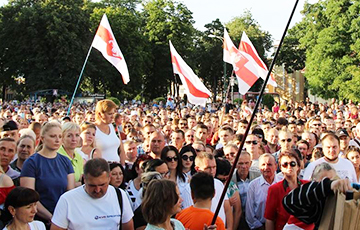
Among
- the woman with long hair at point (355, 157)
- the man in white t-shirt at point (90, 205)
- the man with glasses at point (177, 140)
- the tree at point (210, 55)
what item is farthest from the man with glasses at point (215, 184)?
the tree at point (210, 55)

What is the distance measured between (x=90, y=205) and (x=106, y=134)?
9.78ft

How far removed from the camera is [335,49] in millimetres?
43500

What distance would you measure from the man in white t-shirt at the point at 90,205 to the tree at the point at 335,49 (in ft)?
125

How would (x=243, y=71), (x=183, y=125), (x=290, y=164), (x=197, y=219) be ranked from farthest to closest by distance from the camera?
(x=243, y=71) → (x=183, y=125) → (x=290, y=164) → (x=197, y=219)

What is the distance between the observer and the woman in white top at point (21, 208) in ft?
14.2

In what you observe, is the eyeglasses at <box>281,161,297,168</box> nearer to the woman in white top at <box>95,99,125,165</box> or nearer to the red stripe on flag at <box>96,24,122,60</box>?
the woman in white top at <box>95,99,125,165</box>

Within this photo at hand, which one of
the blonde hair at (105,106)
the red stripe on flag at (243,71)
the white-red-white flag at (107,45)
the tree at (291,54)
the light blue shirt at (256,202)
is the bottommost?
the light blue shirt at (256,202)

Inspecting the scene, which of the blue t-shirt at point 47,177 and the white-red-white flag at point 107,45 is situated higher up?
the white-red-white flag at point 107,45

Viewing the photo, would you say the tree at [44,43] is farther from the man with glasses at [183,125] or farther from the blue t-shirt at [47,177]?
the blue t-shirt at [47,177]

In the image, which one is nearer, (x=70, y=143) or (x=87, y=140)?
(x=70, y=143)

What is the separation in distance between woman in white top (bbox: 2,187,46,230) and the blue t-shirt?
62cm

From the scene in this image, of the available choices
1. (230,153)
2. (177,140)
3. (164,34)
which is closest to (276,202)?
(230,153)

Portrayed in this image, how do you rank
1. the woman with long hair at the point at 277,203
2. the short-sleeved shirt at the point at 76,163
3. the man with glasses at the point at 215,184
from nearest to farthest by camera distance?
the woman with long hair at the point at 277,203 < the man with glasses at the point at 215,184 < the short-sleeved shirt at the point at 76,163

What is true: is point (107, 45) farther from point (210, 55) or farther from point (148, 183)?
point (210, 55)
